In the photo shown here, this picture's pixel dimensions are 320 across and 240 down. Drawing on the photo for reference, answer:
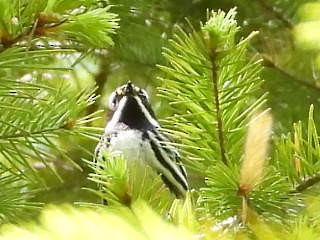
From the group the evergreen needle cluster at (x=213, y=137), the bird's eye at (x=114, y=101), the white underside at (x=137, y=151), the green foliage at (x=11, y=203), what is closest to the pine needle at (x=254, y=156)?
the evergreen needle cluster at (x=213, y=137)

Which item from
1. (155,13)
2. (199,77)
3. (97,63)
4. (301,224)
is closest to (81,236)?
(301,224)

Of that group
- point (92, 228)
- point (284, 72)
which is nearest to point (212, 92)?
point (92, 228)

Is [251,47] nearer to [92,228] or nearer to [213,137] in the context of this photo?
[213,137]

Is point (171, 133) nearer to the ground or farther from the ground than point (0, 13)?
nearer to the ground

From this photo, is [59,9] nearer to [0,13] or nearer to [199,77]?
[0,13]

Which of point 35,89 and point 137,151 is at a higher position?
point 35,89

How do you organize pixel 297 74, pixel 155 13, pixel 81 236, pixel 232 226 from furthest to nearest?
pixel 155 13 → pixel 297 74 → pixel 232 226 → pixel 81 236

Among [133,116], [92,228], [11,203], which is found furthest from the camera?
[133,116]

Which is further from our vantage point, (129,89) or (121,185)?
(129,89)
